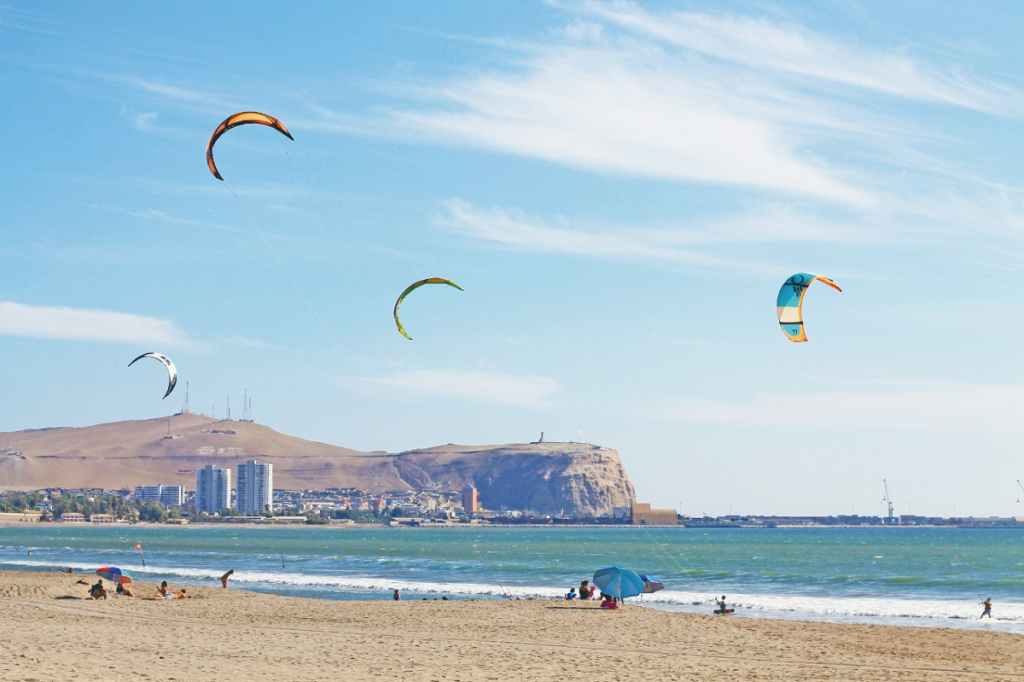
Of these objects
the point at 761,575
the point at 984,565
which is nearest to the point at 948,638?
the point at 761,575

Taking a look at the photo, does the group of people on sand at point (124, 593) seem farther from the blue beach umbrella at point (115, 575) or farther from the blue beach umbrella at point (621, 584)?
the blue beach umbrella at point (621, 584)

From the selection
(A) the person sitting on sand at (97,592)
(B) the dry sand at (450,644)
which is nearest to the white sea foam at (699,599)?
(B) the dry sand at (450,644)

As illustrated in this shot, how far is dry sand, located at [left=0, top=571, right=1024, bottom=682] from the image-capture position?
1572cm

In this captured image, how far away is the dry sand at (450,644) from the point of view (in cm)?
1572

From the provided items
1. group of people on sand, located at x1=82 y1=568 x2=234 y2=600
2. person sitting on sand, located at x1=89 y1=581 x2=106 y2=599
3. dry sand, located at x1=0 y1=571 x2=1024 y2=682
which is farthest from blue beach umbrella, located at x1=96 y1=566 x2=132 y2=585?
person sitting on sand, located at x1=89 y1=581 x2=106 y2=599

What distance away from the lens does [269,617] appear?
25094mm

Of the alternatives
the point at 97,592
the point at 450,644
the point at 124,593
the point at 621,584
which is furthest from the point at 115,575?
the point at 450,644

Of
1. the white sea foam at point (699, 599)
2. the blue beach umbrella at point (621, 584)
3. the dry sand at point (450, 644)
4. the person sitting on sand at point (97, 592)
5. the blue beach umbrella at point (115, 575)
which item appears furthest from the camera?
the blue beach umbrella at point (115, 575)

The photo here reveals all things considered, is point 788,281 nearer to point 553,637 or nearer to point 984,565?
point 553,637

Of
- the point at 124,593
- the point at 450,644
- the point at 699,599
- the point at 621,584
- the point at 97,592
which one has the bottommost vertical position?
the point at 699,599

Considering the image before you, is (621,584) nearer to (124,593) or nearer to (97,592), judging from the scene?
(97,592)

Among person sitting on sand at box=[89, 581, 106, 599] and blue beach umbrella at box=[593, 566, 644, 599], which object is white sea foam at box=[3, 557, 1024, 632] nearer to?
blue beach umbrella at box=[593, 566, 644, 599]

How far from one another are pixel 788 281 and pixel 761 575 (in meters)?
28.1

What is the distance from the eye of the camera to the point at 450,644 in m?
19.7
